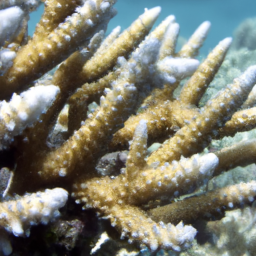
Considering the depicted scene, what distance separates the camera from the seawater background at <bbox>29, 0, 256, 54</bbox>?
70125 mm

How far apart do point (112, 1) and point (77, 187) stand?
101 cm

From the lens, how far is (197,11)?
8325 cm

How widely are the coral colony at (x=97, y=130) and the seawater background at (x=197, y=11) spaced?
67.9 metres

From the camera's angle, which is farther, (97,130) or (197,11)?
(197,11)

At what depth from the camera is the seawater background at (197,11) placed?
70.1 meters

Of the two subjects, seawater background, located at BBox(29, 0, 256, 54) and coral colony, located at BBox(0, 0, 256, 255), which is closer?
coral colony, located at BBox(0, 0, 256, 255)

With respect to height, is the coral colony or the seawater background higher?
the seawater background

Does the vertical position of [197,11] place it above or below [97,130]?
above

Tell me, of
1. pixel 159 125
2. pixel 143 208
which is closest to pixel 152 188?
pixel 143 208

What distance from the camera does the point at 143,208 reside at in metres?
1.48

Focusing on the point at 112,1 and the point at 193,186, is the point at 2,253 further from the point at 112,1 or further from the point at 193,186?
the point at 112,1

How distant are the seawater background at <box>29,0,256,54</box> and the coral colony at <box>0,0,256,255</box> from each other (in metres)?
67.9

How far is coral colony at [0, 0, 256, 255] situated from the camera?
1072mm

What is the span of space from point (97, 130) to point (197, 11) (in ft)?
307
